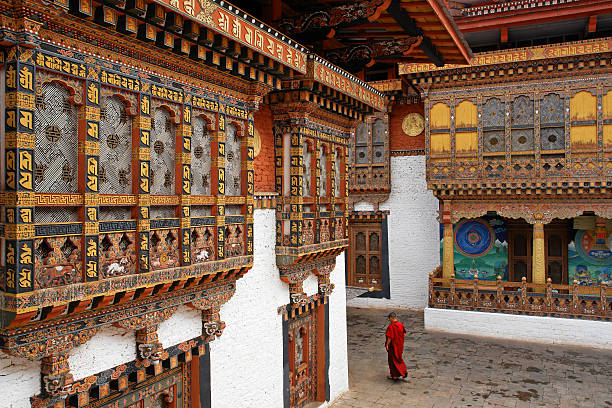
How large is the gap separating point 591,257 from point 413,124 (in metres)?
6.82

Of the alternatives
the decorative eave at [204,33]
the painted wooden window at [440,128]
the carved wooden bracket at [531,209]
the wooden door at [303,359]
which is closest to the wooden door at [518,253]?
the carved wooden bracket at [531,209]

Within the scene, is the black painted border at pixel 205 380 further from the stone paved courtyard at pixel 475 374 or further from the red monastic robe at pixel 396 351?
the red monastic robe at pixel 396 351

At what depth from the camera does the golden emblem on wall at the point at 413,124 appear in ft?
53.1

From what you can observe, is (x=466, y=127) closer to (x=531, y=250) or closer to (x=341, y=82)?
(x=531, y=250)

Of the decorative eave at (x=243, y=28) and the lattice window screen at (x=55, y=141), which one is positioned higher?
the decorative eave at (x=243, y=28)

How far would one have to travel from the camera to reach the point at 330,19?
727 cm

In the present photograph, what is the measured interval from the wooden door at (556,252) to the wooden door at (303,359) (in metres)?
9.89

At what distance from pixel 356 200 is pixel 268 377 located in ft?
35.8

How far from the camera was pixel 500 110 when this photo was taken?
44.0ft

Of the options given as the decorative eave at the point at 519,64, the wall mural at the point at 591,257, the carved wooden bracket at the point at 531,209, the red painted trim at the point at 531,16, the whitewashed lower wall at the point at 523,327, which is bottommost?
the whitewashed lower wall at the point at 523,327

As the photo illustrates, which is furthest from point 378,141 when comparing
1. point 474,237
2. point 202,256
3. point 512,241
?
point 202,256

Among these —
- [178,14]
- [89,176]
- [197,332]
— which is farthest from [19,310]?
[178,14]

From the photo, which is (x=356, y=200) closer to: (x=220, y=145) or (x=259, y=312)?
(x=259, y=312)

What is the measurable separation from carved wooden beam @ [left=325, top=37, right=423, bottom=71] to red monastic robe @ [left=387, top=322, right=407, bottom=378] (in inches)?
212
